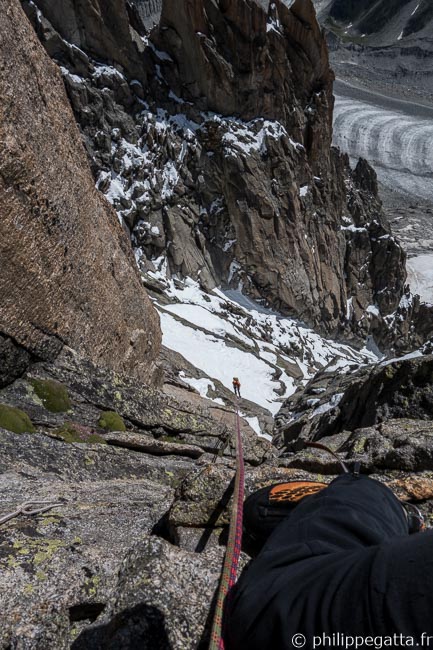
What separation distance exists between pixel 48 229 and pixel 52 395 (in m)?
4.08

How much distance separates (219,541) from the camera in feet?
14.6

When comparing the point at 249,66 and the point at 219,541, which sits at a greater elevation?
the point at 249,66

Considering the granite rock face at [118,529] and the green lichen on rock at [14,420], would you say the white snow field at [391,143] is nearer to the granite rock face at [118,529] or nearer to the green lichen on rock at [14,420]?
the granite rock face at [118,529]

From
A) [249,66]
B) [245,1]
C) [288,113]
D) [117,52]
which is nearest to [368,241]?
[288,113]

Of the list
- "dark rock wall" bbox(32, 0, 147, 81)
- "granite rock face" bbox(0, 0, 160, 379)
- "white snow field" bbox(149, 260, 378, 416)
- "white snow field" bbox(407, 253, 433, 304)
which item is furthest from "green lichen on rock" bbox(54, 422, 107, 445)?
"white snow field" bbox(407, 253, 433, 304)

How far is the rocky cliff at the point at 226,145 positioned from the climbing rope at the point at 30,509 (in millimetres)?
49336

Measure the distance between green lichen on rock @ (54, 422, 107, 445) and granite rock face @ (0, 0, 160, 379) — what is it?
2.15m

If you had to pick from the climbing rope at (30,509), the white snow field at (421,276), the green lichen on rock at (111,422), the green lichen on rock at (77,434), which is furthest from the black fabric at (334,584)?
the white snow field at (421,276)

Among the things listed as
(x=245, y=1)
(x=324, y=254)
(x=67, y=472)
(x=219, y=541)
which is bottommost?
(x=324, y=254)

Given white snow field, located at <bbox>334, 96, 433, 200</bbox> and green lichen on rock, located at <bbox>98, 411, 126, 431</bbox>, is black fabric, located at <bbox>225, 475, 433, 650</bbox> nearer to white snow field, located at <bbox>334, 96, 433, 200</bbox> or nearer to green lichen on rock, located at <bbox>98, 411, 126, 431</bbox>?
green lichen on rock, located at <bbox>98, 411, 126, 431</bbox>

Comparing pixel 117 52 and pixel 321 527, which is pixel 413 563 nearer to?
pixel 321 527

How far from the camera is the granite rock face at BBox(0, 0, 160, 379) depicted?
9758 mm

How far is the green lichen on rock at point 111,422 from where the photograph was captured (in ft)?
37.0

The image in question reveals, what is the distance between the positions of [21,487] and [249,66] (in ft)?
233
